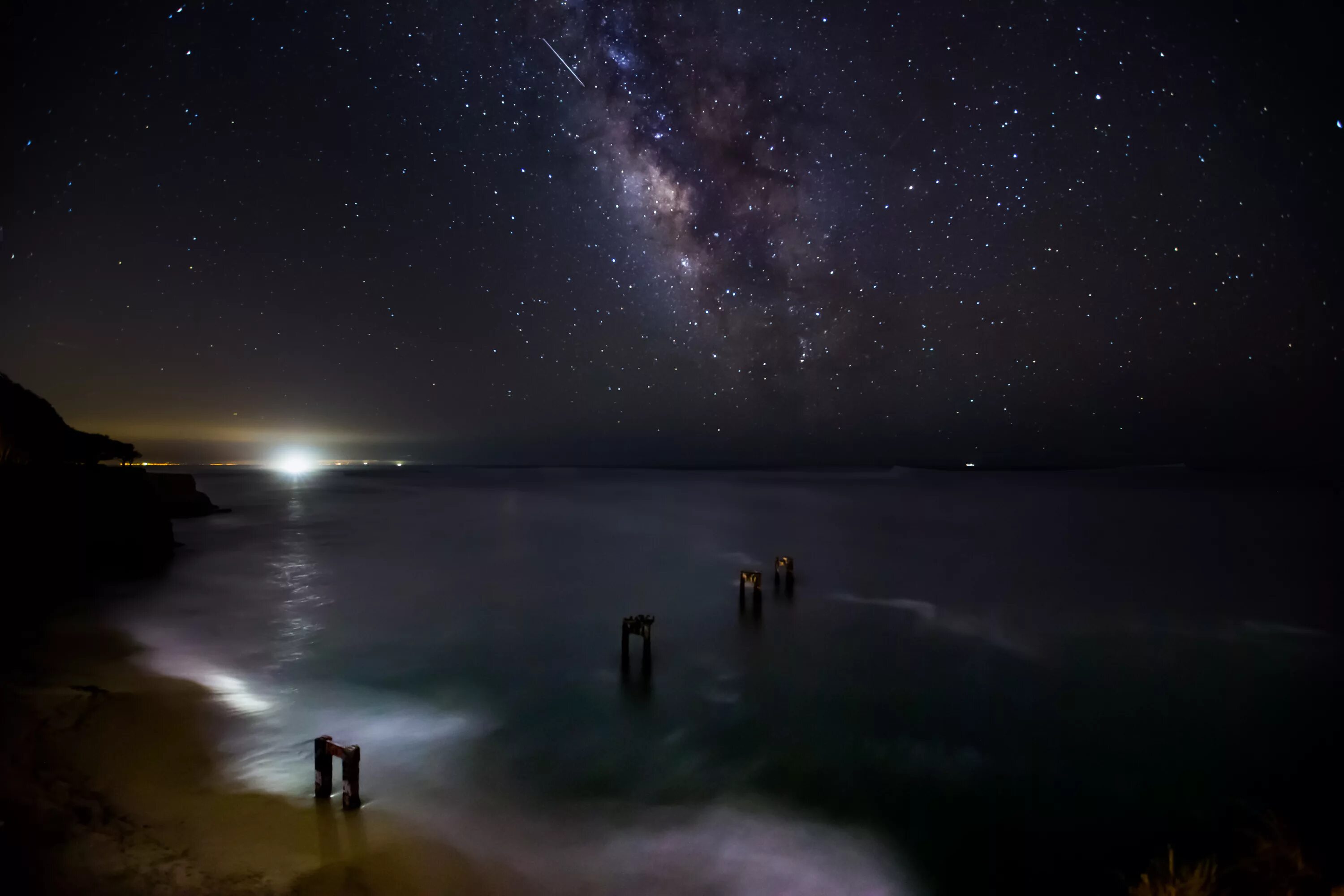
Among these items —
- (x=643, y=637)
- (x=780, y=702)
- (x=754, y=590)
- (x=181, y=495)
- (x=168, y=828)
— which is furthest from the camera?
(x=181, y=495)

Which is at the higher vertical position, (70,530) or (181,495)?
(70,530)

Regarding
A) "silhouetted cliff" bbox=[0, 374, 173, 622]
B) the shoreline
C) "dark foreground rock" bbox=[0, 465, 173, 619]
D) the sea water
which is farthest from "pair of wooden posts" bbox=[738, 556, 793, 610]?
"dark foreground rock" bbox=[0, 465, 173, 619]

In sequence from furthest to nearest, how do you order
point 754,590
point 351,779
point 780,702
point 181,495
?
1. point 181,495
2. point 754,590
3. point 780,702
4. point 351,779

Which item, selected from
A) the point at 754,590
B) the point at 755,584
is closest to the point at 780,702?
the point at 755,584

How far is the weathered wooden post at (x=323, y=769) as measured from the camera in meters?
10.4

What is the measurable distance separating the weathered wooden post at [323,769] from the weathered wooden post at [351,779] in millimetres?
342

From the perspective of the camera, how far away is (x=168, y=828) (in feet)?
30.4

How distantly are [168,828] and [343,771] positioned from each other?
2.27 metres

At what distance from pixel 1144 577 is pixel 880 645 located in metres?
24.8

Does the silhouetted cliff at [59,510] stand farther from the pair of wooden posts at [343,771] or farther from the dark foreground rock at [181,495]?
the dark foreground rock at [181,495]

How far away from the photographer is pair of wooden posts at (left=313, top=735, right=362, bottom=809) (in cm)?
1012

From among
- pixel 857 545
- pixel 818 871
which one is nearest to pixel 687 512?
pixel 857 545

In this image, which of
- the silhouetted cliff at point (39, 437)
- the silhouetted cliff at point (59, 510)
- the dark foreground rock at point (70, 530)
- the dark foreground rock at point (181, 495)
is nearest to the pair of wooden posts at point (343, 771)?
the silhouetted cliff at point (59, 510)

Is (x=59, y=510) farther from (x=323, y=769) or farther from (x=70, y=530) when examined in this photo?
(x=323, y=769)
